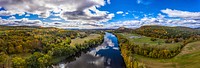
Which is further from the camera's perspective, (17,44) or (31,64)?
(17,44)

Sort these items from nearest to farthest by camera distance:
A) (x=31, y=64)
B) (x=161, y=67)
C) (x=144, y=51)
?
1. (x=31, y=64)
2. (x=161, y=67)
3. (x=144, y=51)

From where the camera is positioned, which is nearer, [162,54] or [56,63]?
[56,63]

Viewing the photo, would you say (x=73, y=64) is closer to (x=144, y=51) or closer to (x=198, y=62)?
(x=144, y=51)

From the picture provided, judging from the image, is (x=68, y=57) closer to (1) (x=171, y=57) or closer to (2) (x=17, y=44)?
(2) (x=17, y=44)

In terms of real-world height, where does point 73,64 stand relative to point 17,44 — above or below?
below

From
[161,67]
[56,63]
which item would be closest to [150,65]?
[161,67]

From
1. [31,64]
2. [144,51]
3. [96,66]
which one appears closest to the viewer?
[31,64]

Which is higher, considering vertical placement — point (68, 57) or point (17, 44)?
point (17, 44)

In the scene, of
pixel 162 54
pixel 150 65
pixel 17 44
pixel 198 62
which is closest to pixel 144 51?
pixel 162 54

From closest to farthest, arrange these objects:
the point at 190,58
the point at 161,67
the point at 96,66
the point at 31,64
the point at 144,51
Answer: the point at 31,64 < the point at 161,67 < the point at 96,66 < the point at 190,58 < the point at 144,51
